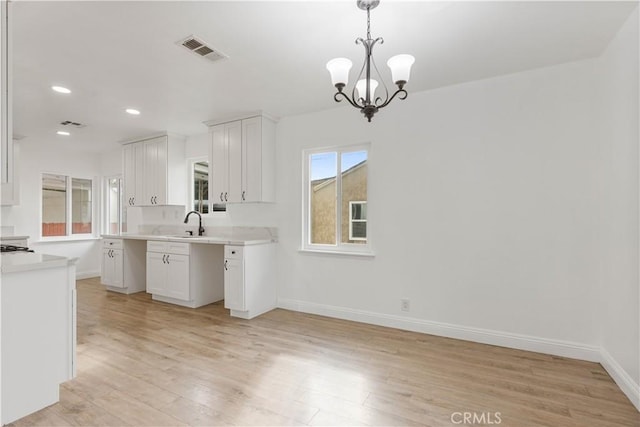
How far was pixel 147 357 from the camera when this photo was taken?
274 centimetres

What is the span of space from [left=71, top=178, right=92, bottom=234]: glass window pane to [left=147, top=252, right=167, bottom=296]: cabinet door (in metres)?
2.93

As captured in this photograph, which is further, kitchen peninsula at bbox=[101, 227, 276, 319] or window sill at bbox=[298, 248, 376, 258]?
kitchen peninsula at bbox=[101, 227, 276, 319]

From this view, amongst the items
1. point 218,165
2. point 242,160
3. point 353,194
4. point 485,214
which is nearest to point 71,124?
point 218,165

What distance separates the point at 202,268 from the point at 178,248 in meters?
0.42

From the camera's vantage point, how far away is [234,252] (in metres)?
3.80

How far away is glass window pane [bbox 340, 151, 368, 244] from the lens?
3.76 metres

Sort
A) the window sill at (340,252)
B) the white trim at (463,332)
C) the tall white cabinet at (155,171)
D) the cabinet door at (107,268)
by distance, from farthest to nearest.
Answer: the cabinet door at (107,268), the tall white cabinet at (155,171), the window sill at (340,252), the white trim at (463,332)

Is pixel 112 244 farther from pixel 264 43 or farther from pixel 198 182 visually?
pixel 264 43

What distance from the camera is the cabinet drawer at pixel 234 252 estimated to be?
3.76 metres

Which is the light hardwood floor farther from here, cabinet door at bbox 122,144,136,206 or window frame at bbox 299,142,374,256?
cabinet door at bbox 122,144,136,206

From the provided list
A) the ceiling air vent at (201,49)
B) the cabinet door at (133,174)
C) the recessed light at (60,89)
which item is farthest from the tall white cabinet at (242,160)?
the cabinet door at (133,174)

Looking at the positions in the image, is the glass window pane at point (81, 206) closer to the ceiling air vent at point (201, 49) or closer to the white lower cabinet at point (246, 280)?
the white lower cabinet at point (246, 280)

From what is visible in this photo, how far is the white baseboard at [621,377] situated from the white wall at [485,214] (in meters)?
0.15

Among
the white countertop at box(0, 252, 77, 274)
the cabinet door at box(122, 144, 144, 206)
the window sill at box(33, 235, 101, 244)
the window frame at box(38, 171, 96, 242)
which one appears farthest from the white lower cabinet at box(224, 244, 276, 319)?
the window frame at box(38, 171, 96, 242)
